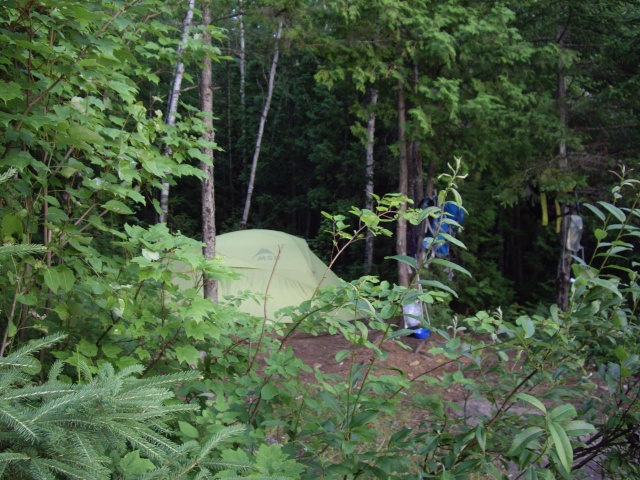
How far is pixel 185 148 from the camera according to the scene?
278 cm

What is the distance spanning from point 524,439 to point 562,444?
140 millimetres

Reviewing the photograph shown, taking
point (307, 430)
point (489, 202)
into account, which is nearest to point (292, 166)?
point (489, 202)

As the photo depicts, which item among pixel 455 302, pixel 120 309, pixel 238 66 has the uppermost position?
pixel 238 66

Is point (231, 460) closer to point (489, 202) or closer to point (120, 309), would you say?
point (120, 309)

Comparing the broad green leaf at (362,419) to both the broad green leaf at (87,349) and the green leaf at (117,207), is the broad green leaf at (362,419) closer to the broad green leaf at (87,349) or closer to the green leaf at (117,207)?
the broad green leaf at (87,349)

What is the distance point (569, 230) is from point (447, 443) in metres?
7.53

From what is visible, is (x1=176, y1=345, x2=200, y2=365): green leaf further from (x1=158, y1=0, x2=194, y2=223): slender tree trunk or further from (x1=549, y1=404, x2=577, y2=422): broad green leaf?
(x1=549, y1=404, x2=577, y2=422): broad green leaf

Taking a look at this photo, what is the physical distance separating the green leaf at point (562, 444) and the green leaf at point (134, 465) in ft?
2.89

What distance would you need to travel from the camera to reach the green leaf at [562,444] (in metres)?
1.15

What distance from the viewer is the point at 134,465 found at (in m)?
1.08

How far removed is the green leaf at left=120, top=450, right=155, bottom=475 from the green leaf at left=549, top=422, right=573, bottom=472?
2.89ft

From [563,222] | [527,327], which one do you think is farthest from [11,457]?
[563,222]

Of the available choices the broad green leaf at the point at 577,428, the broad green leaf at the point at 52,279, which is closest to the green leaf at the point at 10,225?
the broad green leaf at the point at 52,279

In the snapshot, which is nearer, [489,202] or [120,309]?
[120,309]
